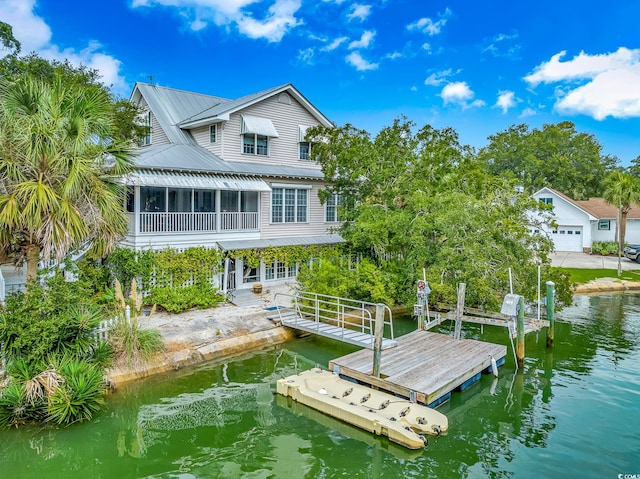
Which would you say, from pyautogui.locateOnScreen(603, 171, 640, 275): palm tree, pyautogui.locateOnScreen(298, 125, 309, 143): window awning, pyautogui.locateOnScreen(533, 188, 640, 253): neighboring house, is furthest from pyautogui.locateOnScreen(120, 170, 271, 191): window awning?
pyautogui.locateOnScreen(533, 188, 640, 253): neighboring house

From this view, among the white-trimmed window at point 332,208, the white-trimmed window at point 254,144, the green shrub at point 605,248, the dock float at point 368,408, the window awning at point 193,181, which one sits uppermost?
the white-trimmed window at point 254,144

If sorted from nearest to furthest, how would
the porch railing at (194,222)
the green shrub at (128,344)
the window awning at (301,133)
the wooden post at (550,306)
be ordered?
the green shrub at (128,344), the wooden post at (550,306), the porch railing at (194,222), the window awning at (301,133)

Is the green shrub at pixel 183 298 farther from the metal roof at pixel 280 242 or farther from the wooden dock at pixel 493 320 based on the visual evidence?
the wooden dock at pixel 493 320

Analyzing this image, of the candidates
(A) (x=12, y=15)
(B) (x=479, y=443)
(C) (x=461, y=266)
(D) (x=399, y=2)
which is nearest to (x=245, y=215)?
(C) (x=461, y=266)

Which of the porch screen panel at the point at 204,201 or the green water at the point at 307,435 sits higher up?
the porch screen panel at the point at 204,201

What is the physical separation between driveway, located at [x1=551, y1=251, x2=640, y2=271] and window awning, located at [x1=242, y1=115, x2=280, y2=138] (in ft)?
70.0

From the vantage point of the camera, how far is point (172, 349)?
13023 mm

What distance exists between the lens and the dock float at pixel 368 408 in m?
9.15

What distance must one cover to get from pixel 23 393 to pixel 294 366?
7.04m

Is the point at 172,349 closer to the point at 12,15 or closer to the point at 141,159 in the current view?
the point at 141,159

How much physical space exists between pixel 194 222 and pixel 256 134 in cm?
591

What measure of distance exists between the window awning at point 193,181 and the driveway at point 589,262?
22.1 metres

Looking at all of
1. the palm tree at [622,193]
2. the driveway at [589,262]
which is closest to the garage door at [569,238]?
the driveway at [589,262]

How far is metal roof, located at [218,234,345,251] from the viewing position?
19422mm
